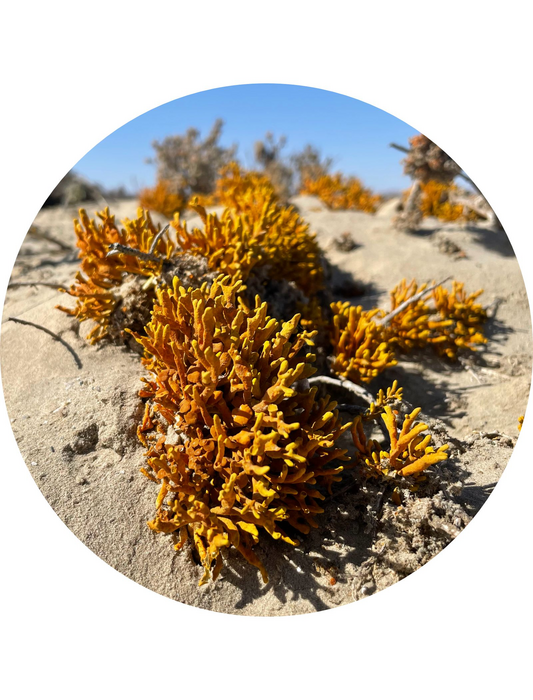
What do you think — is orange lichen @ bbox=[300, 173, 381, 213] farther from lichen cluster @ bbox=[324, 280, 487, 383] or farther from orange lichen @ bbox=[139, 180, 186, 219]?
lichen cluster @ bbox=[324, 280, 487, 383]

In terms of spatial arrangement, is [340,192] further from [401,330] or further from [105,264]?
[105,264]

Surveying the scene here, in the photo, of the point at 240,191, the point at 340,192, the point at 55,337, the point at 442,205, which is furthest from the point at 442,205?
the point at 55,337

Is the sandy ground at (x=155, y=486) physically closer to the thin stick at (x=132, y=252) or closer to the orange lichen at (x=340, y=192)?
the thin stick at (x=132, y=252)

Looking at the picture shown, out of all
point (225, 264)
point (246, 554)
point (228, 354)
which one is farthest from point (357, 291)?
point (246, 554)

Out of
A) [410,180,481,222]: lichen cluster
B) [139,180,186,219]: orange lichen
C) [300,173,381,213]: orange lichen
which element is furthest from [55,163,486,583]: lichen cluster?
[300,173,381,213]: orange lichen

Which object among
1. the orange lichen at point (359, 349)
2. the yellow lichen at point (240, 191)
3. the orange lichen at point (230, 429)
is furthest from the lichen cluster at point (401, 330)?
the yellow lichen at point (240, 191)

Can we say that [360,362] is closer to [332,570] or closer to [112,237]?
[332,570]
